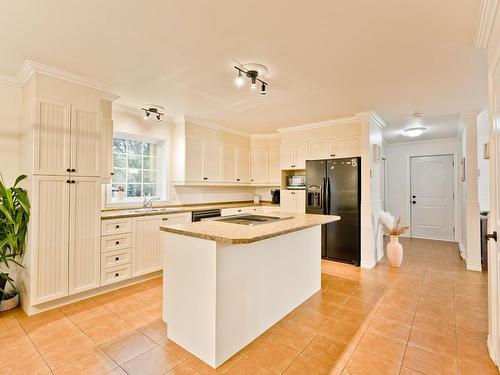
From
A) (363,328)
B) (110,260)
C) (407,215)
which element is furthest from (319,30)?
(407,215)

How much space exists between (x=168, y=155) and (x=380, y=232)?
13.5 feet

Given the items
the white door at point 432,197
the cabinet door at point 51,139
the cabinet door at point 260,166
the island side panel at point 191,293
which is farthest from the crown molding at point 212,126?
the white door at point 432,197

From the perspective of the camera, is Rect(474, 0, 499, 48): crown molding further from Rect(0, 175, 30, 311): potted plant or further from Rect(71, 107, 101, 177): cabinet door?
Rect(0, 175, 30, 311): potted plant

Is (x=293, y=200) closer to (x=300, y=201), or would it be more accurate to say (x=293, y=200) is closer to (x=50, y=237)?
(x=300, y=201)

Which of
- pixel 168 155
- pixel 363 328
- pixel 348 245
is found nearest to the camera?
pixel 363 328

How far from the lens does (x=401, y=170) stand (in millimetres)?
6602

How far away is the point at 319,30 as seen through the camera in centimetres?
198

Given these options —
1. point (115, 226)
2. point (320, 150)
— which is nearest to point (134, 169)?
point (115, 226)

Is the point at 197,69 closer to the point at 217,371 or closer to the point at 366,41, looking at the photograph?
the point at 366,41

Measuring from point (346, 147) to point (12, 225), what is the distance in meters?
4.58

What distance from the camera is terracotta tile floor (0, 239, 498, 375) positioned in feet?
6.00

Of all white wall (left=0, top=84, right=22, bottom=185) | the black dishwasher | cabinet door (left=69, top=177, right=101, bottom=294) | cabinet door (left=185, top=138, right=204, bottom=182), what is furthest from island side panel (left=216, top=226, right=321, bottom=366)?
white wall (left=0, top=84, right=22, bottom=185)

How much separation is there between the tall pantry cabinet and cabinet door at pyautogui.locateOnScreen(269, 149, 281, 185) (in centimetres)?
350

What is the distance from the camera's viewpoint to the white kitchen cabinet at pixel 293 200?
16.0 ft
